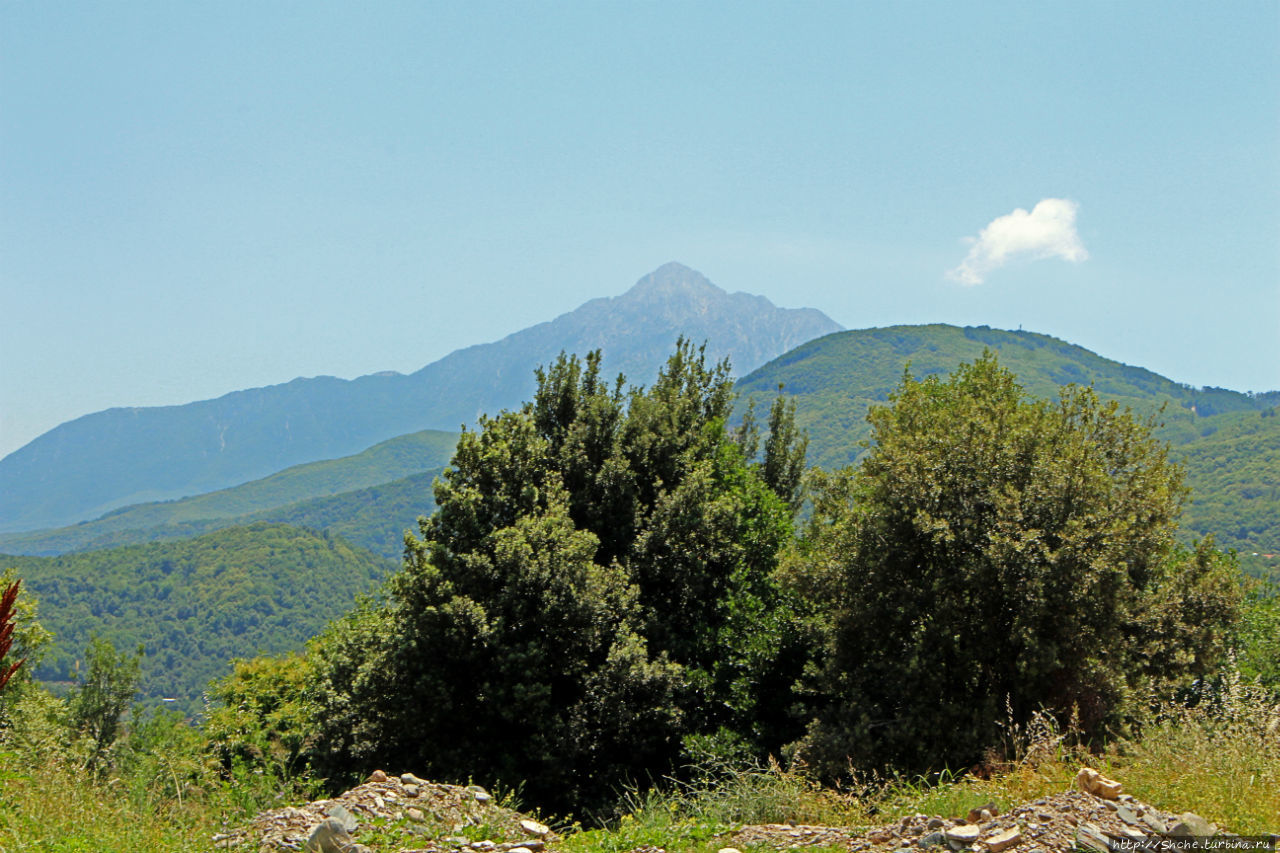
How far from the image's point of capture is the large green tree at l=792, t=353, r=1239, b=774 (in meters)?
11.3

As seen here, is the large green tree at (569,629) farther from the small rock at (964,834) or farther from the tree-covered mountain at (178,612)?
the tree-covered mountain at (178,612)

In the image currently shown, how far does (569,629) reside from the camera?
1450 cm

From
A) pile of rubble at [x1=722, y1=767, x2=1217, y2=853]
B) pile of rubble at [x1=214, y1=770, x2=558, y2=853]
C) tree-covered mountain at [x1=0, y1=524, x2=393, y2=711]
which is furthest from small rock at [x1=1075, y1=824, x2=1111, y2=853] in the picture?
tree-covered mountain at [x1=0, y1=524, x2=393, y2=711]

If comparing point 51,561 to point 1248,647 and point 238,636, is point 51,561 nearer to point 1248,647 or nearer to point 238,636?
point 238,636

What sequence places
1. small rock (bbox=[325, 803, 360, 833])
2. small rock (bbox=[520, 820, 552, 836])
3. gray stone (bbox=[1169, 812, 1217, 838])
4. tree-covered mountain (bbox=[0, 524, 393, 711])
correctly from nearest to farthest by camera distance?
gray stone (bbox=[1169, 812, 1217, 838])
small rock (bbox=[325, 803, 360, 833])
small rock (bbox=[520, 820, 552, 836])
tree-covered mountain (bbox=[0, 524, 393, 711])

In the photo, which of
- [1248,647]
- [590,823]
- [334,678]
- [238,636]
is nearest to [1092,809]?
[590,823]

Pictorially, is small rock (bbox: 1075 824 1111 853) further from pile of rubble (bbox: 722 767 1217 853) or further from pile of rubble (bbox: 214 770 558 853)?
pile of rubble (bbox: 214 770 558 853)

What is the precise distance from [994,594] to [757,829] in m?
5.39

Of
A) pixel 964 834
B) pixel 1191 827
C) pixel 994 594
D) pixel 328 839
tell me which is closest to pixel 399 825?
pixel 328 839

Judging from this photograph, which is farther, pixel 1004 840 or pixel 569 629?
pixel 569 629

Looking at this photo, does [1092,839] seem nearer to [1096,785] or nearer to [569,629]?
[1096,785]

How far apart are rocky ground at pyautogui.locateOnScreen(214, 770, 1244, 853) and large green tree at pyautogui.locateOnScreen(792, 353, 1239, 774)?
3.46 meters

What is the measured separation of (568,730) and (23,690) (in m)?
23.9

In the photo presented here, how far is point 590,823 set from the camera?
1324 centimetres
